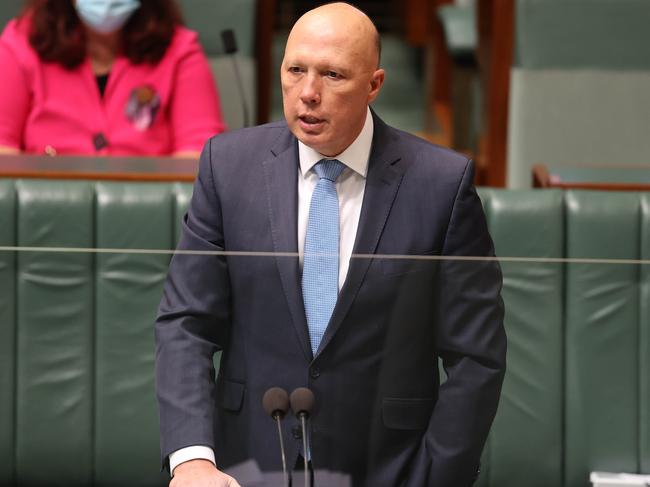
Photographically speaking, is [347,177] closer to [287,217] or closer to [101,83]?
[287,217]

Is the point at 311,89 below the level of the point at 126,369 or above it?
above

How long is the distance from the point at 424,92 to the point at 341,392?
2.94m

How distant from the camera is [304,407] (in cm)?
106

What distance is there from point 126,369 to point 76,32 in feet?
4.04

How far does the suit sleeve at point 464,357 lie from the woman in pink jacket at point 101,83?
4.00 feet

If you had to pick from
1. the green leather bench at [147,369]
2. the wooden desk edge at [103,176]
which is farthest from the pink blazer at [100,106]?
the green leather bench at [147,369]

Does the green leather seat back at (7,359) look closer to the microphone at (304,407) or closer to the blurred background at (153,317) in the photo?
the blurred background at (153,317)

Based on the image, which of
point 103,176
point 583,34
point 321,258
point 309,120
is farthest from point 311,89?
point 583,34

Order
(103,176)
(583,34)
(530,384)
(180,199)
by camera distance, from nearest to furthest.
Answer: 1. (530,384)
2. (180,199)
3. (103,176)
4. (583,34)

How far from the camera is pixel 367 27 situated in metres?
1.09

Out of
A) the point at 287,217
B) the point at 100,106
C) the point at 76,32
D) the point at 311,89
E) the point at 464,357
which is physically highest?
the point at 76,32

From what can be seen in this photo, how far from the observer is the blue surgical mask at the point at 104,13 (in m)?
2.24

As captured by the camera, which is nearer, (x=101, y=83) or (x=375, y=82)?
(x=375, y=82)

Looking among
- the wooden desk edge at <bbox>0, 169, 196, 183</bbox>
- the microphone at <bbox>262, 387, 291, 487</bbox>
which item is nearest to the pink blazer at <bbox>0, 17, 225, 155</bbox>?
the wooden desk edge at <bbox>0, 169, 196, 183</bbox>
